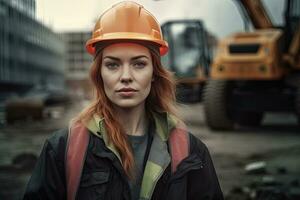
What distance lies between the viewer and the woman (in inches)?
68.8

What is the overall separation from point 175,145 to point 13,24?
41.1 meters

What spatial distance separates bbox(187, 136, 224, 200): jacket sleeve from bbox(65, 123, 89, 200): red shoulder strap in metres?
0.38

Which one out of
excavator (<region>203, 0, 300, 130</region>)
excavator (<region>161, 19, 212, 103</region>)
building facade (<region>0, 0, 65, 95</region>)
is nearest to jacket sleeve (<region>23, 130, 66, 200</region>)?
excavator (<region>203, 0, 300, 130</region>)

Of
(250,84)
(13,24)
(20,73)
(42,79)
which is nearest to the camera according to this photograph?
(250,84)

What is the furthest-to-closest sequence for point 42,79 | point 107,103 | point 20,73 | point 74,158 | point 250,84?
point 42,79
point 20,73
point 250,84
point 107,103
point 74,158

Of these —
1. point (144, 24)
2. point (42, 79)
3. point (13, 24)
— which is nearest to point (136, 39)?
point (144, 24)

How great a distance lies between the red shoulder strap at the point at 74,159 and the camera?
5.66ft

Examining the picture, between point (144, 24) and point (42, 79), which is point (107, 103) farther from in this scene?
point (42, 79)

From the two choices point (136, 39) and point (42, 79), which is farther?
point (42, 79)

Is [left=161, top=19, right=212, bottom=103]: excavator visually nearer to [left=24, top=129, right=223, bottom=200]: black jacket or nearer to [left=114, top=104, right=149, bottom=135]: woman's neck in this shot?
[left=114, top=104, right=149, bottom=135]: woman's neck

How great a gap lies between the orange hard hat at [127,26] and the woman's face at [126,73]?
0.12 feet

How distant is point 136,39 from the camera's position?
70.7 inches

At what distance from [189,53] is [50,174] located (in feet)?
38.2

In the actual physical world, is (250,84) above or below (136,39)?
below
